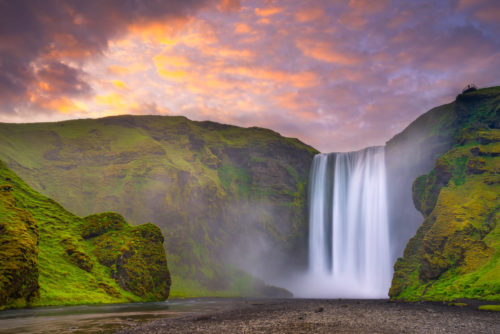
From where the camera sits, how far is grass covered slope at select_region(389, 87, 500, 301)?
141ft

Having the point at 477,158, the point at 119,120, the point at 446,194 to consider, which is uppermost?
the point at 119,120

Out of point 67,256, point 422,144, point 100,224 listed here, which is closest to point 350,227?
point 422,144

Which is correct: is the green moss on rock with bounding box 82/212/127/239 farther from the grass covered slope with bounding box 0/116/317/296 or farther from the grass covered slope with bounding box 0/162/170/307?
the grass covered slope with bounding box 0/116/317/296

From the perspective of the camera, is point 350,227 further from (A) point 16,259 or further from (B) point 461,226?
(A) point 16,259

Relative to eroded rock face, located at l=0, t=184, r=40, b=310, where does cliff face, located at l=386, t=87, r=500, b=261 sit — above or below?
above

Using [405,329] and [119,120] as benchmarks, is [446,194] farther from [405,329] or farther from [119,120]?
[119,120]

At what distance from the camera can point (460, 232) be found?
165 feet

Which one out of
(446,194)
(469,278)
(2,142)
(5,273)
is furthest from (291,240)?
(2,142)

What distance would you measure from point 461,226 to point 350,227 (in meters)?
46.2

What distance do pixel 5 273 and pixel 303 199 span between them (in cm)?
10284

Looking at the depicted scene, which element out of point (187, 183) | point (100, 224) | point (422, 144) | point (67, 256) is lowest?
point (67, 256)

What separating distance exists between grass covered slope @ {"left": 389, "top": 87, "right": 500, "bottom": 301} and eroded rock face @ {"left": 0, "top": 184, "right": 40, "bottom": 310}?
5058cm

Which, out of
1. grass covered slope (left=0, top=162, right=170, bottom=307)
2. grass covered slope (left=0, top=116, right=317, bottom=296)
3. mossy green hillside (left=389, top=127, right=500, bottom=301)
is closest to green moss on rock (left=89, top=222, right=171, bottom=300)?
grass covered slope (left=0, top=162, right=170, bottom=307)

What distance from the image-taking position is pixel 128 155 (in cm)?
12412
